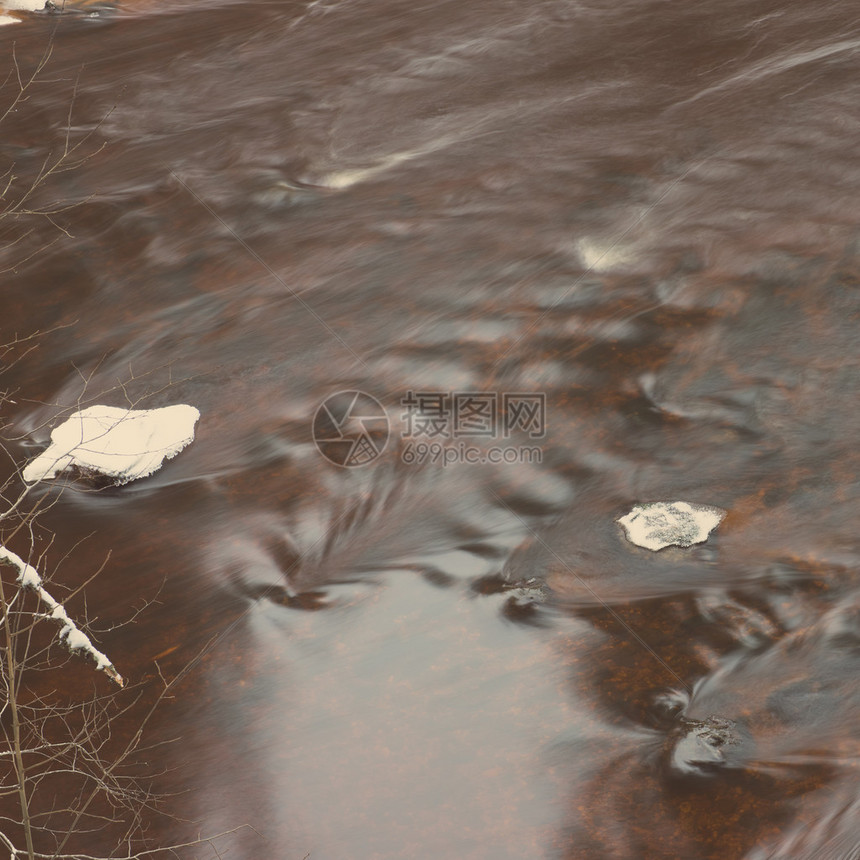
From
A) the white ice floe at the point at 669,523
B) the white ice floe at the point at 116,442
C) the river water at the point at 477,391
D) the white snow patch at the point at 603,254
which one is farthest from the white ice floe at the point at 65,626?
the white snow patch at the point at 603,254

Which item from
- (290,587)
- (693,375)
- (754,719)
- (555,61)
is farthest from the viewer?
(555,61)

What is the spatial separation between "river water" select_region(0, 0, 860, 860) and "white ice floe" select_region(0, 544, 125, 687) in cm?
9

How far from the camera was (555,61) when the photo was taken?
22.8ft

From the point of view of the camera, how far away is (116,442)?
4.56 m

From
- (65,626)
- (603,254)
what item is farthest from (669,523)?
(65,626)

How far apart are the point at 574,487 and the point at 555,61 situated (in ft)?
13.1

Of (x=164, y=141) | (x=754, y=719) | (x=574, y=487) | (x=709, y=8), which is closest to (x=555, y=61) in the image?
(x=709, y=8)

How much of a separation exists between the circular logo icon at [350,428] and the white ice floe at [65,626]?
132 centimetres

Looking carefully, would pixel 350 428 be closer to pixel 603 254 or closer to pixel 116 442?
pixel 116 442

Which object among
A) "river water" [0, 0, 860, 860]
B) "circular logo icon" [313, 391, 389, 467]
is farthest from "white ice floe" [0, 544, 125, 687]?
"circular logo icon" [313, 391, 389, 467]

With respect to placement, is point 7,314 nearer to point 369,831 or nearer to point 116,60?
point 116,60

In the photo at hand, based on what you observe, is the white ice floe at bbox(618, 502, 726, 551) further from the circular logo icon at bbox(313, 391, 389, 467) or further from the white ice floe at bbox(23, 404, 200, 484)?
the white ice floe at bbox(23, 404, 200, 484)

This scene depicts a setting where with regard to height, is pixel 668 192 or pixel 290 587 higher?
pixel 668 192

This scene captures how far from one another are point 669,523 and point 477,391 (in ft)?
4.06
